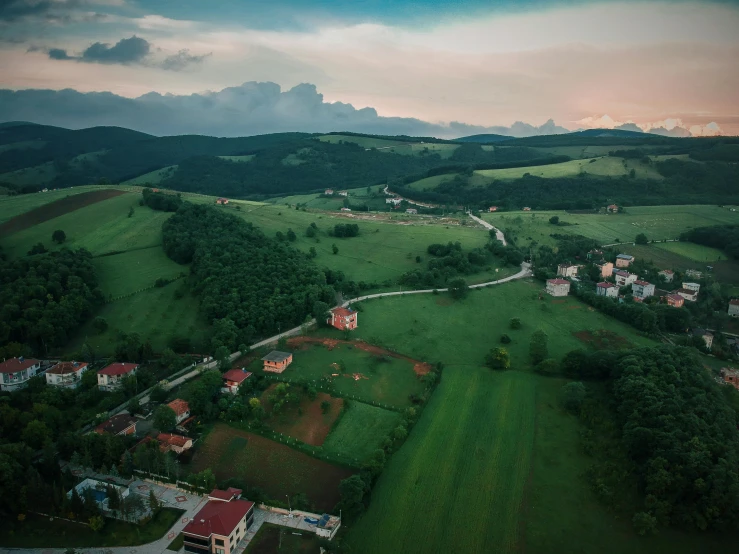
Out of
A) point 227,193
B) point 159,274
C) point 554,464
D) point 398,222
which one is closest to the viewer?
point 554,464

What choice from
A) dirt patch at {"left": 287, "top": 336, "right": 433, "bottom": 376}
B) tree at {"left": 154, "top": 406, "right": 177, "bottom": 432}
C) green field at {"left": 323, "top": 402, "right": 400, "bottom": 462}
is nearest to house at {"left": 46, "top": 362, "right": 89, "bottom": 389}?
tree at {"left": 154, "top": 406, "right": 177, "bottom": 432}

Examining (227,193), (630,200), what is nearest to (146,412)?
(630,200)

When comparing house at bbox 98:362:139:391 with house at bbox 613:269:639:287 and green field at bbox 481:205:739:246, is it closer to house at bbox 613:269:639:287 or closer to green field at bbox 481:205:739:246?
house at bbox 613:269:639:287

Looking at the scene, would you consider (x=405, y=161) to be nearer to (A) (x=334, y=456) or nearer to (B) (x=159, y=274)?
(B) (x=159, y=274)

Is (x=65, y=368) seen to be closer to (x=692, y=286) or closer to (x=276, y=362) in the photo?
(x=276, y=362)

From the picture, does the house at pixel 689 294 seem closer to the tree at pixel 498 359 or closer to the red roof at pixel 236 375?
the tree at pixel 498 359

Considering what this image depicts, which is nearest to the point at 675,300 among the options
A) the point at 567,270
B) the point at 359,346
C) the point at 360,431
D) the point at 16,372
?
the point at 567,270
